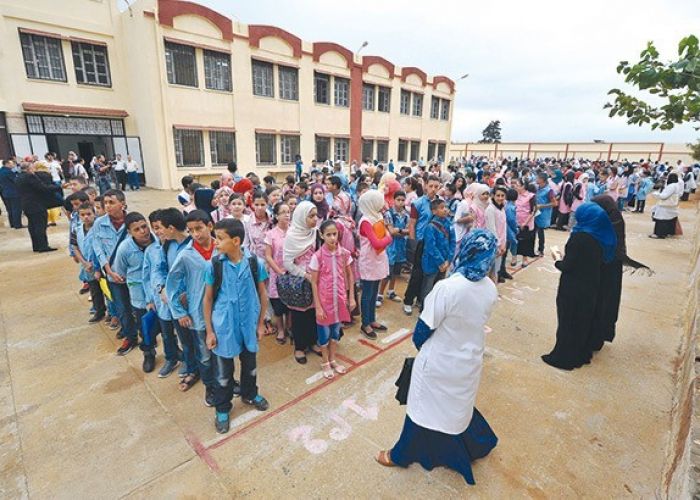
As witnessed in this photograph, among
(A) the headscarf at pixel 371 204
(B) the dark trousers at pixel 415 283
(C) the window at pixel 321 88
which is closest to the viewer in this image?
(A) the headscarf at pixel 371 204

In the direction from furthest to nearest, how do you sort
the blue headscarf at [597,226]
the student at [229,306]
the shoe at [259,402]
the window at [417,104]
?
the window at [417,104] → the blue headscarf at [597,226] → the shoe at [259,402] → the student at [229,306]

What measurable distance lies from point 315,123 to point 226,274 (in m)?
19.5

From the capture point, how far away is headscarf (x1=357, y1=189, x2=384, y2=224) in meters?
4.14

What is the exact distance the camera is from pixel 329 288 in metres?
3.46

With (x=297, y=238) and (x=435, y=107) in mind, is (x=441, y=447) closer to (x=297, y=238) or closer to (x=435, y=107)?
(x=297, y=238)

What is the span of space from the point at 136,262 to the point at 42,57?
16.4m

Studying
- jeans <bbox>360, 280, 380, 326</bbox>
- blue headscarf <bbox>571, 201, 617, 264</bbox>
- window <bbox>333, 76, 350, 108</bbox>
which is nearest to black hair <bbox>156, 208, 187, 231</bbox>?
jeans <bbox>360, 280, 380, 326</bbox>

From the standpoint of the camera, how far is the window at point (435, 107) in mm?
28381

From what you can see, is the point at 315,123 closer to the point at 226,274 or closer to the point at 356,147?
the point at 356,147

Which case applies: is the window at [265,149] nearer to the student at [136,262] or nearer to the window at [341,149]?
the window at [341,149]

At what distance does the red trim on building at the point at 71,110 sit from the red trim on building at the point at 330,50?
32.4 feet

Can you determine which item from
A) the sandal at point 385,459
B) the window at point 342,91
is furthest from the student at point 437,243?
the window at point 342,91

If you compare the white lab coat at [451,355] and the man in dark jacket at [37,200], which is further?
the man in dark jacket at [37,200]

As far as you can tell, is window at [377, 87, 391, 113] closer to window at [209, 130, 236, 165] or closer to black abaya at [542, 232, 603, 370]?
window at [209, 130, 236, 165]
